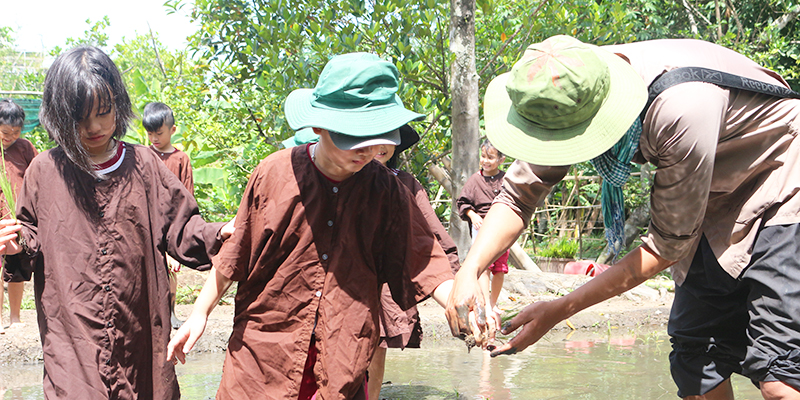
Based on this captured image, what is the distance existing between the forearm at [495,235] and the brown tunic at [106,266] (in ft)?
3.38

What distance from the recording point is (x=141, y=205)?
9.29 ft

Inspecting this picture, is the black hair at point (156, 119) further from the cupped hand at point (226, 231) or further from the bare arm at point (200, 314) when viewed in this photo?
the bare arm at point (200, 314)

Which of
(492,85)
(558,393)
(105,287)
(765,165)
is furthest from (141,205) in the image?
(558,393)

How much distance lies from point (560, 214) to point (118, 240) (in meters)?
11.5

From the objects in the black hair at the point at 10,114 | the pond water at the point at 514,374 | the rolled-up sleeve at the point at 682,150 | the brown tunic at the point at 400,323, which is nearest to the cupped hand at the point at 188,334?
the brown tunic at the point at 400,323

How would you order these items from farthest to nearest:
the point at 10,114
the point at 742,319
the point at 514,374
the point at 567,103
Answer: the point at 10,114 → the point at 514,374 → the point at 742,319 → the point at 567,103

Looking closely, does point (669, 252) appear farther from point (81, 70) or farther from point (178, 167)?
point (178, 167)

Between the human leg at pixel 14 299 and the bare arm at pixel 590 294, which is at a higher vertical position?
the bare arm at pixel 590 294

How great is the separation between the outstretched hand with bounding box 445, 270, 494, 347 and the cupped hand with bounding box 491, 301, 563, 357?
0.25 meters

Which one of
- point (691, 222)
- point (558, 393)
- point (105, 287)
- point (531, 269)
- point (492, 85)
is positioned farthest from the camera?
point (531, 269)

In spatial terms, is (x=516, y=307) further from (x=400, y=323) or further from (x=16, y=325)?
(x=16, y=325)

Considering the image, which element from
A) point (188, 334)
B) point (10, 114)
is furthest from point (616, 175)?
point (10, 114)

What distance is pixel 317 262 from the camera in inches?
96.2

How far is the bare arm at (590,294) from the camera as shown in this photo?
229cm
